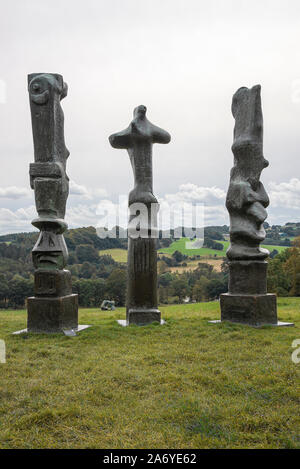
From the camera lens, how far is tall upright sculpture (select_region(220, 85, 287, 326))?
7.65 metres

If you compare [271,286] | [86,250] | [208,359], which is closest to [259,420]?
[208,359]

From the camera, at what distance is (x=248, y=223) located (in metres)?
7.95

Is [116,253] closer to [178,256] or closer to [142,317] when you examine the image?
[178,256]

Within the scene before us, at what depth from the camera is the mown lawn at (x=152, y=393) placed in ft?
9.80

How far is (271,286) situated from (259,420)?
16.7 meters

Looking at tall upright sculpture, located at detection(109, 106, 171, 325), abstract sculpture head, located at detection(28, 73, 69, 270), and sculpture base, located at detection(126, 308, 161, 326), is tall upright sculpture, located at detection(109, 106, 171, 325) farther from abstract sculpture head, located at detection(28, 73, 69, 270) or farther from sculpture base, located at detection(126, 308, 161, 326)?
abstract sculpture head, located at detection(28, 73, 69, 270)

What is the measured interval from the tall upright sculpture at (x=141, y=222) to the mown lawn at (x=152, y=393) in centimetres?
162

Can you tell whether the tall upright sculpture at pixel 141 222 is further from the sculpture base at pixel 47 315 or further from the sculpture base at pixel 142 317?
the sculpture base at pixel 47 315

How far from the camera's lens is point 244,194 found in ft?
25.8

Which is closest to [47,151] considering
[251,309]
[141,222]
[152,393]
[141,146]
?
[141,146]

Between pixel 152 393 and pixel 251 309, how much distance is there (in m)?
4.08

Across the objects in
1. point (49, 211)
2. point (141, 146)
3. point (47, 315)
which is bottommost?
point (47, 315)

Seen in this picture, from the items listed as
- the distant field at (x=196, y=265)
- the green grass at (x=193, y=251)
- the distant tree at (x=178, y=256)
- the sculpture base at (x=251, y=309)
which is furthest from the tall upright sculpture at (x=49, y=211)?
the distant tree at (x=178, y=256)

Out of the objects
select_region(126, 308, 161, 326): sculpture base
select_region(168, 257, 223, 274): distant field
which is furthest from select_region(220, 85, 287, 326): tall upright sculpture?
select_region(168, 257, 223, 274): distant field
